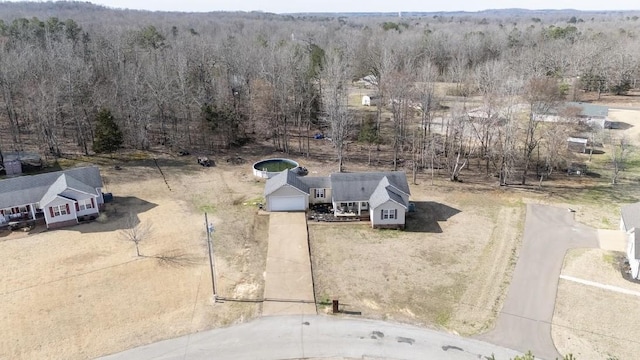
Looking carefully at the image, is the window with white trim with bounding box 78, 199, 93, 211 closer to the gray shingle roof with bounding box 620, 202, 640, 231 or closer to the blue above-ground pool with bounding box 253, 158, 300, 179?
the blue above-ground pool with bounding box 253, 158, 300, 179

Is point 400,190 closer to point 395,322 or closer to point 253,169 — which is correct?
point 395,322

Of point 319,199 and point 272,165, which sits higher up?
point 272,165

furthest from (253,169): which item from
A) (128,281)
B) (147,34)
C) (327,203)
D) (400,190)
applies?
(147,34)

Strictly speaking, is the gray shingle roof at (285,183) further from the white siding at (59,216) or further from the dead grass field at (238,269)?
the white siding at (59,216)

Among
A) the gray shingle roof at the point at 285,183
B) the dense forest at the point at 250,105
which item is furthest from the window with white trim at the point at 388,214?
the dense forest at the point at 250,105

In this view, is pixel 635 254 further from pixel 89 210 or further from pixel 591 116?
pixel 591 116

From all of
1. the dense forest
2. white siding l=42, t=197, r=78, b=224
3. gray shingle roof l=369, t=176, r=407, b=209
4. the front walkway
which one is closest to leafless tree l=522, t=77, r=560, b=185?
the dense forest

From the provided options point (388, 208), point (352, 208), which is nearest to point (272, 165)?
point (352, 208)
